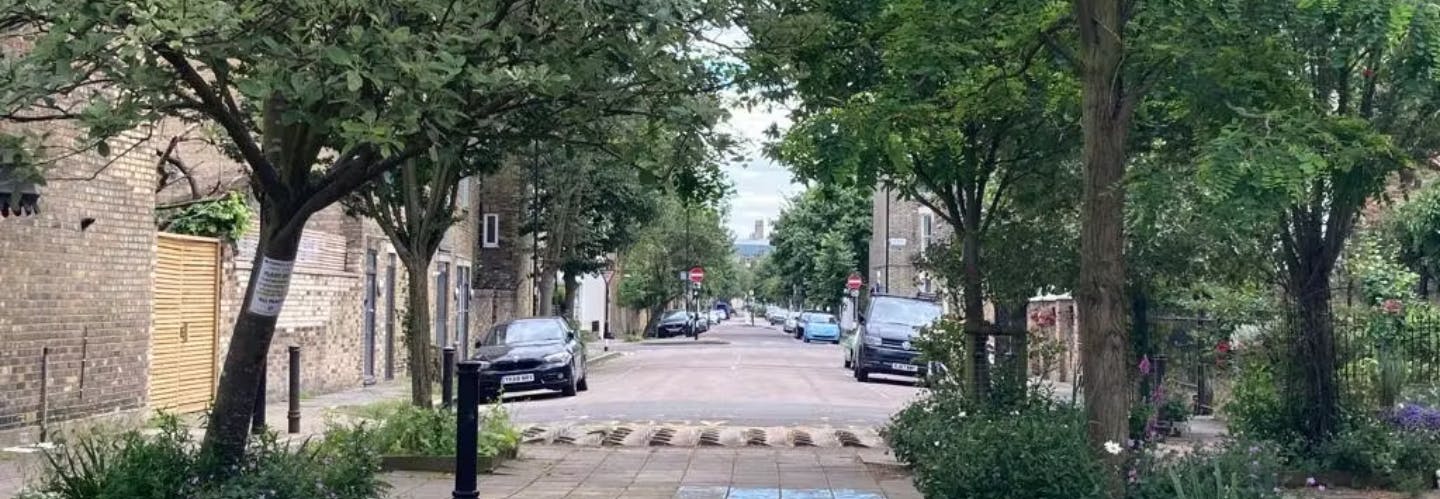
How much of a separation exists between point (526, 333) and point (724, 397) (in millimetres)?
3790

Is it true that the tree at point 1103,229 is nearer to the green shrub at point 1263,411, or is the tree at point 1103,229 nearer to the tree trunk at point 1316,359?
the green shrub at point 1263,411

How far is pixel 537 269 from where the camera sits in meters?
38.8

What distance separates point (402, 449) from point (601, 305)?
59595 mm

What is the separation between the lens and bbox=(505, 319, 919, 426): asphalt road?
17.9m

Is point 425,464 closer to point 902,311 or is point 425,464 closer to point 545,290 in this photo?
point 902,311

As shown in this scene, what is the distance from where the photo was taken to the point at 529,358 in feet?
72.2

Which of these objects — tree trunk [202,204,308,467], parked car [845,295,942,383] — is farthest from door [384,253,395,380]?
tree trunk [202,204,308,467]

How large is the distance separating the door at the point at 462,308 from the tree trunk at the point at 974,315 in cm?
2219

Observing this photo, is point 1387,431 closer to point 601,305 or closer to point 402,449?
point 402,449

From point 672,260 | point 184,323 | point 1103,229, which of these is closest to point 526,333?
point 184,323

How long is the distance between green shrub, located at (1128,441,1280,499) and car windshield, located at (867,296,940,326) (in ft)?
64.6

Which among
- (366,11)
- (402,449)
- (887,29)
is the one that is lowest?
(402,449)

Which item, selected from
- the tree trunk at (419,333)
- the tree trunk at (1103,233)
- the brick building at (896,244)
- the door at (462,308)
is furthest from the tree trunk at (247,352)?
the brick building at (896,244)

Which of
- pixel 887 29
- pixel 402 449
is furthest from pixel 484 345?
pixel 887 29
